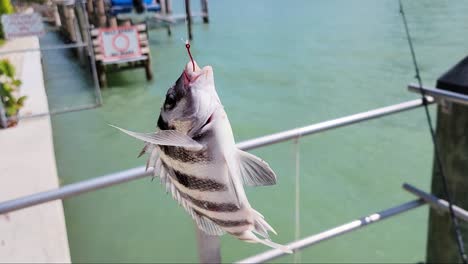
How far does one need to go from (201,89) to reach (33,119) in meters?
5.51

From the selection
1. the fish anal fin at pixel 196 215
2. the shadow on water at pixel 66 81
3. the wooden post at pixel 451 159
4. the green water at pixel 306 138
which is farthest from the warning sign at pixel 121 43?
the fish anal fin at pixel 196 215

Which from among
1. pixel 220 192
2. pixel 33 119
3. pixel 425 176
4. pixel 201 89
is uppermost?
pixel 201 89

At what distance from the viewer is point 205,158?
61 centimetres

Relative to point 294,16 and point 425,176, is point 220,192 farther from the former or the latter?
point 294,16

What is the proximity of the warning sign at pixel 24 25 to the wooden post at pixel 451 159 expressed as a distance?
4320 millimetres

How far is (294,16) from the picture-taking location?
13312mm

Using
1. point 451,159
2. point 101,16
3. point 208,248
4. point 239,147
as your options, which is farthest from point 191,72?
point 101,16

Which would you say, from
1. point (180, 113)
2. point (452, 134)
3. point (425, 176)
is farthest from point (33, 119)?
point (180, 113)

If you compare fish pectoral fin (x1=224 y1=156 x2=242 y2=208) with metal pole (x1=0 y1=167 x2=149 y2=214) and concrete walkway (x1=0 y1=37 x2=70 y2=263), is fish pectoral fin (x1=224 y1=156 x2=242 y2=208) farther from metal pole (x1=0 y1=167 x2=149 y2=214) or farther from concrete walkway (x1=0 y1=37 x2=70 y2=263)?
concrete walkway (x1=0 y1=37 x2=70 y2=263)

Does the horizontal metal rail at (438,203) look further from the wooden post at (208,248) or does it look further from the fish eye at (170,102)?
the fish eye at (170,102)

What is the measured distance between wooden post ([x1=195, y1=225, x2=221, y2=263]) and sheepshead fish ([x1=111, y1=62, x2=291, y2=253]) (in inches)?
35.2

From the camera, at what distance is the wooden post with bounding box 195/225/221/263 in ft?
4.97

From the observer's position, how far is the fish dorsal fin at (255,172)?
25.6 inches

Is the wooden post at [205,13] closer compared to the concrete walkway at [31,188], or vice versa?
the concrete walkway at [31,188]
